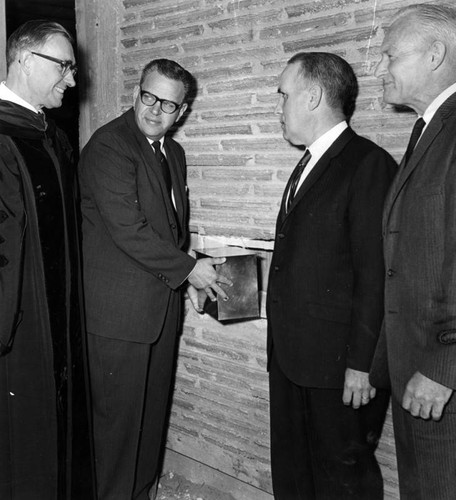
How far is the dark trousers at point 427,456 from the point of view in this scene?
2145 millimetres

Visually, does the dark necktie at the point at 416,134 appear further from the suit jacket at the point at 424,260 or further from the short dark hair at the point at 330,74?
the short dark hair at the point at 330,74

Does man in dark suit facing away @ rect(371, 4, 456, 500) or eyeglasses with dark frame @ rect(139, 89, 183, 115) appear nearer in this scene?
man in dark suit facing away @ rect(371, 4, 456, 500)

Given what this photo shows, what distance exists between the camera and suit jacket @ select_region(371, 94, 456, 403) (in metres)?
2.03

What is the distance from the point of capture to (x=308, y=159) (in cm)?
288

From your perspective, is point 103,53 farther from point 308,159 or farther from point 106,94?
point 308,159

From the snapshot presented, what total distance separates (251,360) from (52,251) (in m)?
1.26

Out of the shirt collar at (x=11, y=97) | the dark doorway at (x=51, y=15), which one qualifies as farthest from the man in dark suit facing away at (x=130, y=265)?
the dark doorway at (x=51, y=15)

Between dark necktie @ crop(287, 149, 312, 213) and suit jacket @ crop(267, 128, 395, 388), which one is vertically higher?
dark necktie @ crop(287, 149, 312, 213)

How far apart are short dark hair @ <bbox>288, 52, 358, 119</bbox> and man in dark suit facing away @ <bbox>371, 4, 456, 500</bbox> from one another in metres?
0.37

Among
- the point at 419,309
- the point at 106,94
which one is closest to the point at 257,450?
the point at 419,309

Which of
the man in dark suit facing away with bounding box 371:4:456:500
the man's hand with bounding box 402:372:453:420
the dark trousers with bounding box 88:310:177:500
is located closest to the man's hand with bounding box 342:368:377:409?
the man in dark suit facing away with bounding box 371:4:456:500

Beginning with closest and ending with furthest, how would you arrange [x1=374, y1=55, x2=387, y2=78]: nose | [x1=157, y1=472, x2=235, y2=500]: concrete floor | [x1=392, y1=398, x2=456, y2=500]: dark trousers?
[x1=392, y1=398, x2=456, y2=500]: dark trousers < [x1=374, y1=55, x2=387, y2=78]: nose < [x1=157, y1=472, x2=235, y2=500]: concrete floor

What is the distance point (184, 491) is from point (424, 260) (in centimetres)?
241

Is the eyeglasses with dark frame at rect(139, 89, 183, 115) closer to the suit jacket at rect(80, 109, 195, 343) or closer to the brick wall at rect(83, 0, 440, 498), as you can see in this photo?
the suit jacket at rect(80, 109, 195, 343)
